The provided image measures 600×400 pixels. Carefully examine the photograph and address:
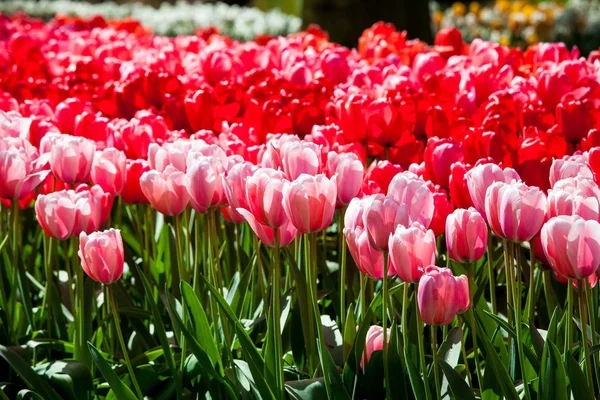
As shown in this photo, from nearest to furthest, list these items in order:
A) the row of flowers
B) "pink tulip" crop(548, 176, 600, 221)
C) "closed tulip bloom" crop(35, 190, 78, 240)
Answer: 1. "pink tulip" crop(548, 176, 600, 221)
2. "closed tulip bloom" crop(35, 190, 78, 240)
3. the row of flowers

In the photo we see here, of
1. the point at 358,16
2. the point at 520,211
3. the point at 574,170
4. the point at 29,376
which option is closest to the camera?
the point at 520,211

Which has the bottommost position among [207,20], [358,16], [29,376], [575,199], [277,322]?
[207,20]

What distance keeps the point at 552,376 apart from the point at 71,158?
4.33 ft

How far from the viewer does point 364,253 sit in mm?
1679

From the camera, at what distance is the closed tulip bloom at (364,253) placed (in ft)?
5.49

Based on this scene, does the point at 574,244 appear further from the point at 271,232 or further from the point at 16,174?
the point at 16,174

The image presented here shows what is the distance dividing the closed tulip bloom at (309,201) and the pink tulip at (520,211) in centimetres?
32

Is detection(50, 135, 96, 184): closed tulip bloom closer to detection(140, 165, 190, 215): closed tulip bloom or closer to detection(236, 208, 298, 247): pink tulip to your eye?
detection(140, 165, 190, 215): closed tulip bloom

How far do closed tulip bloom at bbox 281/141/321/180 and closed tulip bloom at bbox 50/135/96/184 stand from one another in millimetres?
629

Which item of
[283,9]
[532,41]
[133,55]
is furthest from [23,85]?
[283,9]

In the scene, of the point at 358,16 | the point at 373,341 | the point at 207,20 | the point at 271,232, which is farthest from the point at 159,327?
the point at 207,20

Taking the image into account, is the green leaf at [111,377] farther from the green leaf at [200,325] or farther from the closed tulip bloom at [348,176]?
the closed tulip bloom at [348,176]

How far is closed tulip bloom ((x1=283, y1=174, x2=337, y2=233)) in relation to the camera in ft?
5.44

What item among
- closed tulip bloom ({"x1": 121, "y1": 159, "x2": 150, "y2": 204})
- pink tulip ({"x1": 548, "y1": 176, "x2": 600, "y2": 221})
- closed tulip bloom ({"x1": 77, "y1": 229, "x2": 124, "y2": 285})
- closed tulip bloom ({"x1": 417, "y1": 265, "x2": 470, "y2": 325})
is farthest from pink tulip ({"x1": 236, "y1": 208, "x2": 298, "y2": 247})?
closed tulip bloom ({"x1": 121, "y1": 159, "x2": 150, "y2": 204})
